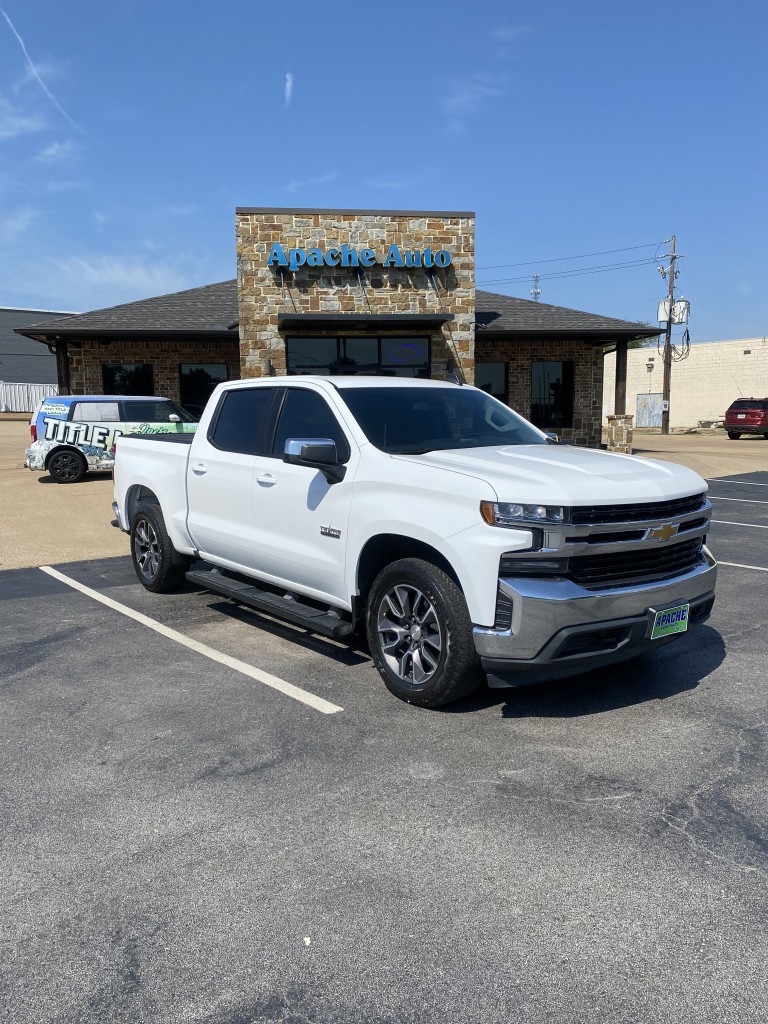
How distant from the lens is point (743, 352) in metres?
46.4

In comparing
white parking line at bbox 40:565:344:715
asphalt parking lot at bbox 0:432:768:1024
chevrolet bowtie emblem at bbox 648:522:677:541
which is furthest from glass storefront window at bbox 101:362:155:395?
chevrolet bowtie emblem at bbox 648:522:677:541

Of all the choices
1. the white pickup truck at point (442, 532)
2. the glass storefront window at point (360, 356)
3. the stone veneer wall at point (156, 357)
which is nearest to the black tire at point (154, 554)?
the white pickup truck at point (442, 532)

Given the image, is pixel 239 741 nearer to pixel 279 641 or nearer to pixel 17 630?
pixel 279 641

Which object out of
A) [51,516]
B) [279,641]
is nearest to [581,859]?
[279,641]

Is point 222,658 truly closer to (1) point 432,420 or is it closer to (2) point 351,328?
(1) point 432,420

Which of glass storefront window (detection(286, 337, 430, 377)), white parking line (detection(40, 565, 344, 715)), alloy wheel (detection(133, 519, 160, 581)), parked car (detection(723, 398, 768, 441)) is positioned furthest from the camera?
parked car (detection(723, 398, 768, 441))

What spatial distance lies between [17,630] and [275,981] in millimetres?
4746

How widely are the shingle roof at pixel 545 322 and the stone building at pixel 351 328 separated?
0.20 ft

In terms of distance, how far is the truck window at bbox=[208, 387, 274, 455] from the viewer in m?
6.20

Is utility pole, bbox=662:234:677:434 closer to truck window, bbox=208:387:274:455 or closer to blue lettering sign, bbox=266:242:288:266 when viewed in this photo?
blue lettering sign, bbox=266:242:288:266

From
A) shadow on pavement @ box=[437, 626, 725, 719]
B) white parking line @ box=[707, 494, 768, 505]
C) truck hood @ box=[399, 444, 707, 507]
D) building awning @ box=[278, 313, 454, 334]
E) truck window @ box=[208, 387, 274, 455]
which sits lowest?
shadow on pavement @ box=[437, 626, 725, 719]

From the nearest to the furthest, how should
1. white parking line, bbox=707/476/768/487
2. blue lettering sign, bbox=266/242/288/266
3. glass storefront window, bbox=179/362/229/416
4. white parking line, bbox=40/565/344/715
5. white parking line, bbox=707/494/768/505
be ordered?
1. white parking line, bbox=40/565/344/715
2. white parking line, bbox=707/494/768/505
3. white parking line, bbox=707/476/768/487
4. blue lettering sign, bbox=266/242/288/266
5. glass storefront window, bbox=179/362/229/416

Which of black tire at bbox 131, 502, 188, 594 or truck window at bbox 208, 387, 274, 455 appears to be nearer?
truck window at bbox 208, 387, 274, 455

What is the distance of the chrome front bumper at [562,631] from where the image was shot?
411 centimetres
